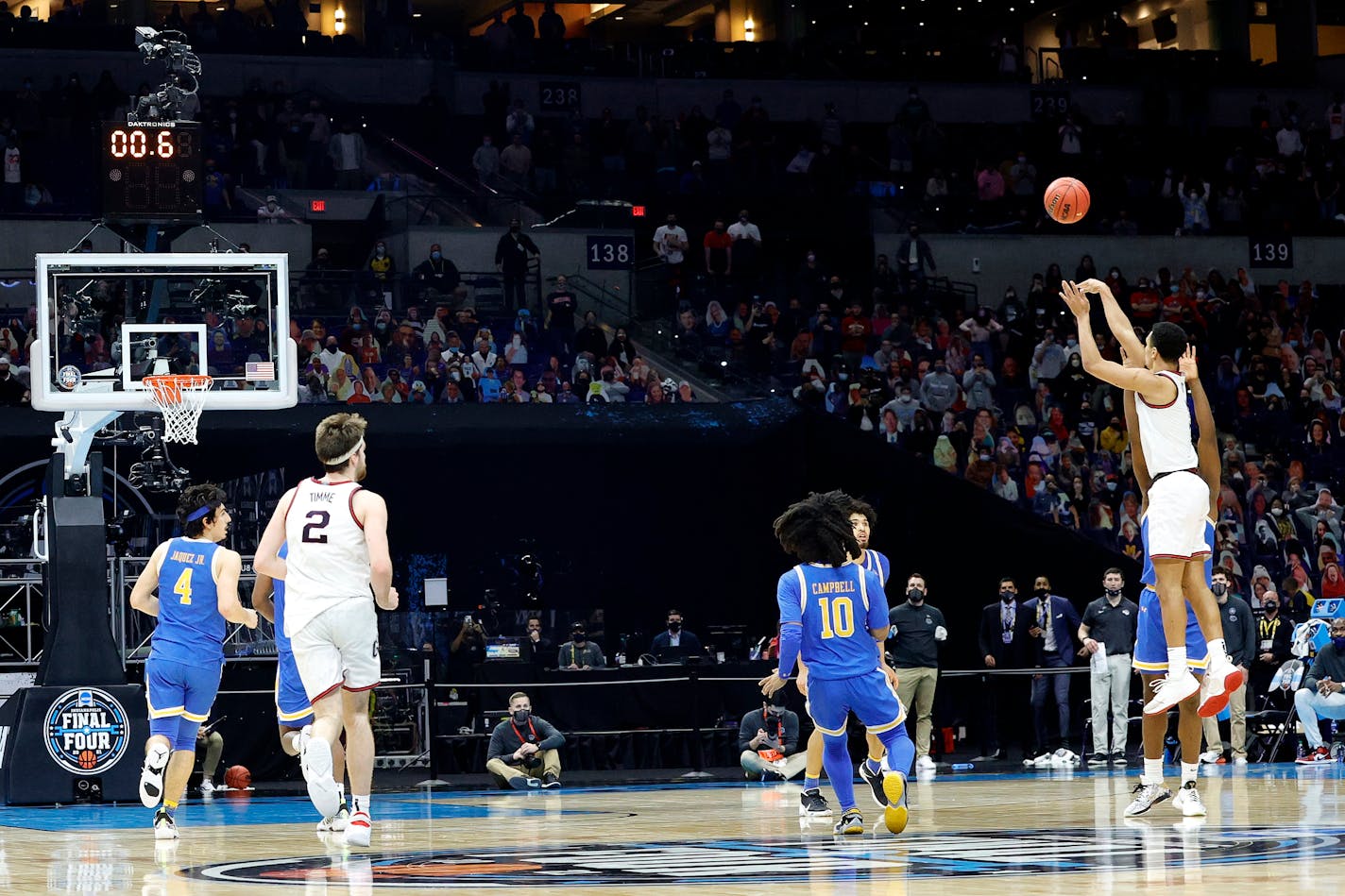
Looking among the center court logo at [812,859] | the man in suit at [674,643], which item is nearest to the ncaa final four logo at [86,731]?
the center court logo at [812,859]

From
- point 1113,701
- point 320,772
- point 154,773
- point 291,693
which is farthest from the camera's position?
point 1113,701

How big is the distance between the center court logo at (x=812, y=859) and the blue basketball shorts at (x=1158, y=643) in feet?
3.10

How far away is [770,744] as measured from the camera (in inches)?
737

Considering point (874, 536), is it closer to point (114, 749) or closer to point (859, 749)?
point (859, 749)

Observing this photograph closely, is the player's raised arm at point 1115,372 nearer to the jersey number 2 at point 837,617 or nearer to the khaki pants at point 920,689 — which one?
the jersey number 2 at point 837,617

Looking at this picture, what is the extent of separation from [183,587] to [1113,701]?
11768 millimetres

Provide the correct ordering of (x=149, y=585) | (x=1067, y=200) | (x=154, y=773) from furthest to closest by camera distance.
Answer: (x=1067, y=200), (x=149, y=585), (x=154, y=773)

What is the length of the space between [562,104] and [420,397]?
1386 cm

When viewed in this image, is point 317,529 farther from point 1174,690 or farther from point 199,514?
point 1174,690

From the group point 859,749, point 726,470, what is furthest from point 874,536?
point 859,749

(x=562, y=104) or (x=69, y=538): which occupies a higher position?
(x=562, y=104)

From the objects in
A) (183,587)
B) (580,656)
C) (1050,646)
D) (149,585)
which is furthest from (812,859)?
(1050,646)

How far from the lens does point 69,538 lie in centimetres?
1556

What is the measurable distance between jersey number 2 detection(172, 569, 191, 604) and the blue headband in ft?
1.21
